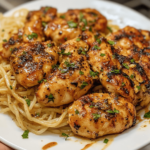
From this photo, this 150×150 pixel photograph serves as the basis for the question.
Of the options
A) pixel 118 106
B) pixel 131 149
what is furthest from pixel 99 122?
pixel 131 149

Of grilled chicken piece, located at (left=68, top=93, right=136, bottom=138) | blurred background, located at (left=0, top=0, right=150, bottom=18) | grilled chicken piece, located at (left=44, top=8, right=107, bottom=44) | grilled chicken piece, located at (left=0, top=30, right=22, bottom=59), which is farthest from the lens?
blurred background, located at (left=0, top=0, right=150, bottom=18)

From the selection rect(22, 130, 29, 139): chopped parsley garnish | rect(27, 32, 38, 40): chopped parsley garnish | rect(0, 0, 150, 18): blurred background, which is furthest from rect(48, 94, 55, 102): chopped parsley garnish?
rect(0, 0, 150, 18): blurred background

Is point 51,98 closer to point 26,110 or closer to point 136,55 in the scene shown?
point 26,110

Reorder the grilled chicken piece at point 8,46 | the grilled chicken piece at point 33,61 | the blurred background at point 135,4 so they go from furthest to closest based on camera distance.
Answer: the blurred background at point 135,4 → the grilled chicken piece at point 8,46 → the grilled chicken piece at point 33,61

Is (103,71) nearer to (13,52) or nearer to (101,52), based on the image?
(101,52)

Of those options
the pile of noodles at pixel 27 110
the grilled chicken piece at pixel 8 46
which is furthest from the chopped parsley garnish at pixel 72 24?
the pile of noodles at pixel 27 110

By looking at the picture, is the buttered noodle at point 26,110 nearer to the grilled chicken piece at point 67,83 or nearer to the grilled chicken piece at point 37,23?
the grilled chicken piece at point 67,83

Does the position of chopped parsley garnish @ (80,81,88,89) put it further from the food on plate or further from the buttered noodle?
the buttered noodle

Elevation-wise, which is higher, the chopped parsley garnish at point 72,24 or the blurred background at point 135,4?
the chopped parsley garnish at point 72,24

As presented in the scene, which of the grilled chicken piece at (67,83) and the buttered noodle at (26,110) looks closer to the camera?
the grilled chicken piece at (67,83)
